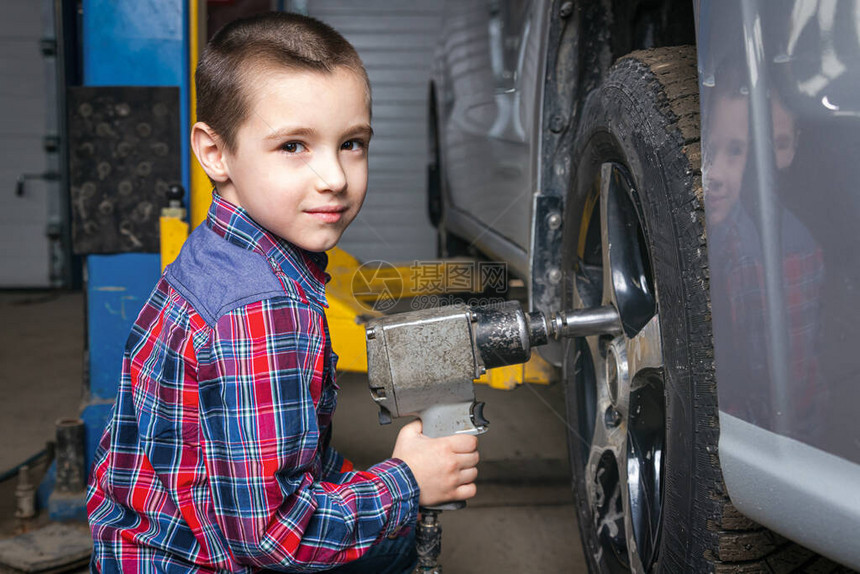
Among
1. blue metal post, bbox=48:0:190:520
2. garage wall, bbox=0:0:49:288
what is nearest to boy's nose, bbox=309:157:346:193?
blue metal post, bbox=48:0:190:520

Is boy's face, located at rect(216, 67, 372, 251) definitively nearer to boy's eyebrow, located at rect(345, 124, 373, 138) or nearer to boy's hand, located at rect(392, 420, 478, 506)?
boy's eyebrow, located at rect(345, 124, 373, 138)

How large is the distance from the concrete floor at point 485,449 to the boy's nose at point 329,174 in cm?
119

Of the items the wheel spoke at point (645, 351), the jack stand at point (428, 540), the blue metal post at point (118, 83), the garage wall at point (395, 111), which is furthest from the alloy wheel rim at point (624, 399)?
the garage wall at point (395, 111)

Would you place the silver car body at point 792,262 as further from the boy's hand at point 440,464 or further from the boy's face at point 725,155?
the boy's hand at point 440,464

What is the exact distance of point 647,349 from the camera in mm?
1235

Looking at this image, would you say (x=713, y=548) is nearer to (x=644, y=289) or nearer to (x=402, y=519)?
(x=402, y=519)

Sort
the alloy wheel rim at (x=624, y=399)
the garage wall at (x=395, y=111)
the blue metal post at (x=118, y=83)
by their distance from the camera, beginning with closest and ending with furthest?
the alloy wheel rim at (x=624, y=399)
the blue metal post at (x=118, y=83)
the garage wall at (x=395, y=111)

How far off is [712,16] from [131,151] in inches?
60.0

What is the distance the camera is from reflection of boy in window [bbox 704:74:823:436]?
32.0 inches

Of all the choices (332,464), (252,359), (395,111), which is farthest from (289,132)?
(395,111)

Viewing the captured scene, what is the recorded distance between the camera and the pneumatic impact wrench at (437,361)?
44.4 inches

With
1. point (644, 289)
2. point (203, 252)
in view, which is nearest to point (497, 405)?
point (644, 289)

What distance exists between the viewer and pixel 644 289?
141cm

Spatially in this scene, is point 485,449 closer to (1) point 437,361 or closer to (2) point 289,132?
(1) point 437,361
